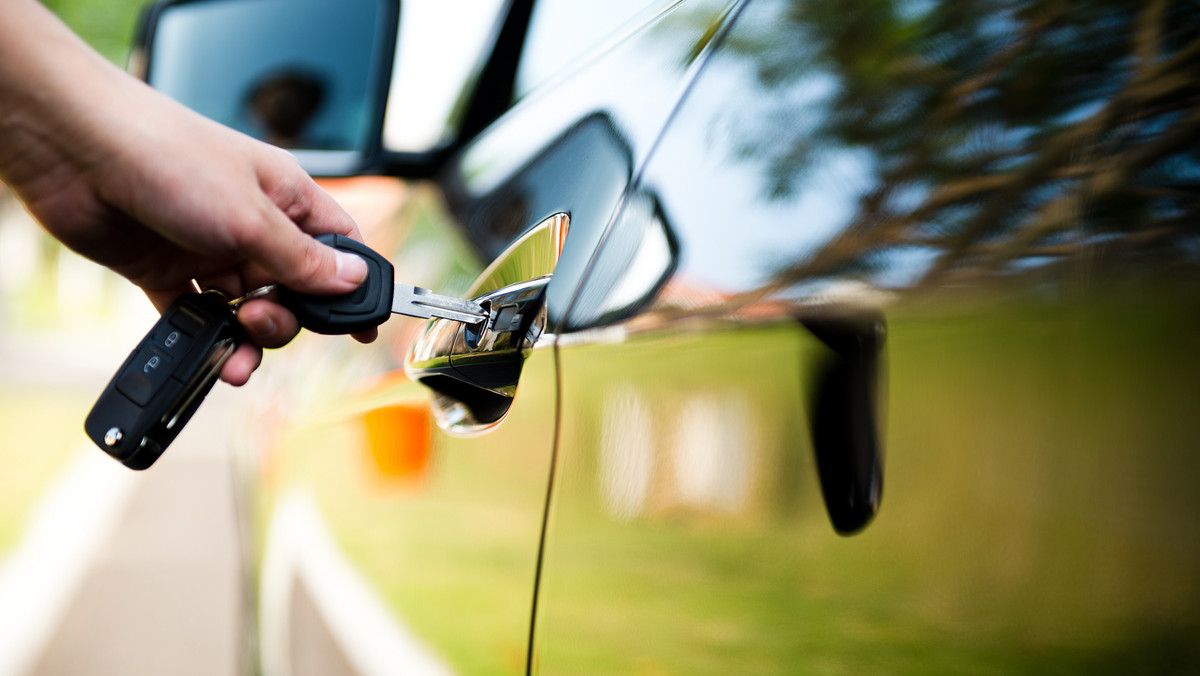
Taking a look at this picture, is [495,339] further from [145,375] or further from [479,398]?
[145,375]

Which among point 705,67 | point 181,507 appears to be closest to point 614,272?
point 705,67

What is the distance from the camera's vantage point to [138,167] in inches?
37.2

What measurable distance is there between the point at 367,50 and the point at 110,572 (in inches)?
123

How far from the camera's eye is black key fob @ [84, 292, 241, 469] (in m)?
1.01

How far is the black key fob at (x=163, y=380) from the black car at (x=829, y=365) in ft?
0.92

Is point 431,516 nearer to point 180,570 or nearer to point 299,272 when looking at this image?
point 299,272

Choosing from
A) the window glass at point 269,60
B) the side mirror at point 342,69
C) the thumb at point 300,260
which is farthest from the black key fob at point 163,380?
the window glass at point 269,60

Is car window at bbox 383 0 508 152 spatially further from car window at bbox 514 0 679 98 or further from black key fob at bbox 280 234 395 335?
black key fob at bbox 280 234 395 335

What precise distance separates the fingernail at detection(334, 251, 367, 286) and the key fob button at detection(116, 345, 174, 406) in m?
0.21

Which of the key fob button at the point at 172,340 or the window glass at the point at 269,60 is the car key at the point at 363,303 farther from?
the window glass at the point at 269,60

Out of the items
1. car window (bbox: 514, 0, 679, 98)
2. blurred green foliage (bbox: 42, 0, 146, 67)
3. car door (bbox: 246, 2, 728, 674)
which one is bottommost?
blurred green foliage (bbox: 42, 0, 146, 67)

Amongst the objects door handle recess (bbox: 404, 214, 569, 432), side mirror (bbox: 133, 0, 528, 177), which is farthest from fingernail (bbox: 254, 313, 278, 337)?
side mirror (bbox: 133, 0, 528, 177)

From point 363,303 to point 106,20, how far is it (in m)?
20.0

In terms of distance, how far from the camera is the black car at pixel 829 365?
589 mm
